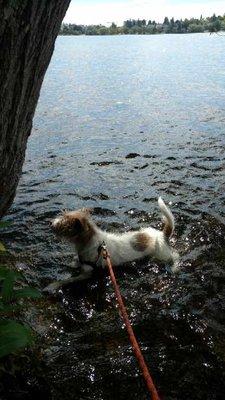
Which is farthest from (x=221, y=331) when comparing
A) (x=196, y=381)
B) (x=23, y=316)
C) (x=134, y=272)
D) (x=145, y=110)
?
(x=145, y=110)

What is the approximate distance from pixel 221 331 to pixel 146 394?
4.94ft

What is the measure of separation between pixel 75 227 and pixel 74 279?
820 millimetres

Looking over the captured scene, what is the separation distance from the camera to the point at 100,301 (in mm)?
6422

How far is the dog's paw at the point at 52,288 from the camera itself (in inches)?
257

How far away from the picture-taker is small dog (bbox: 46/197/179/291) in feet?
21.5

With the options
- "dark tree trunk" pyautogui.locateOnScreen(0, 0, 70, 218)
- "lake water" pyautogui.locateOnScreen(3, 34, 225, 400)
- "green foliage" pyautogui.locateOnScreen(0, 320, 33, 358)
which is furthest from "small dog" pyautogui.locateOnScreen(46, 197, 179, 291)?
"green foliage" pyautogui.locateOnScreen(0, 320, 33, 358)

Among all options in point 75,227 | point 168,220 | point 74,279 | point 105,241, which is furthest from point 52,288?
point 168,220

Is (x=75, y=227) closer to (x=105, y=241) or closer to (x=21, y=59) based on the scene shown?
(x=105, y=241)

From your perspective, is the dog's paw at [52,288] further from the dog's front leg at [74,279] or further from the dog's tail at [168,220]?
the dog's tail at [168,220]

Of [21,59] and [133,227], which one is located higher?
[21,59]

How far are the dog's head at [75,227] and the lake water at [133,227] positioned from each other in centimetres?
76

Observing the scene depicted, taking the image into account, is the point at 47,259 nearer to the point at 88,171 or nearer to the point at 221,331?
the point at 221,331

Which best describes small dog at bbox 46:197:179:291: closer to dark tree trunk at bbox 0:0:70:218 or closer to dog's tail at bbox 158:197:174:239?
dog's tail at bbox 158:197:174:239

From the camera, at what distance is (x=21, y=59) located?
287 centimetres
